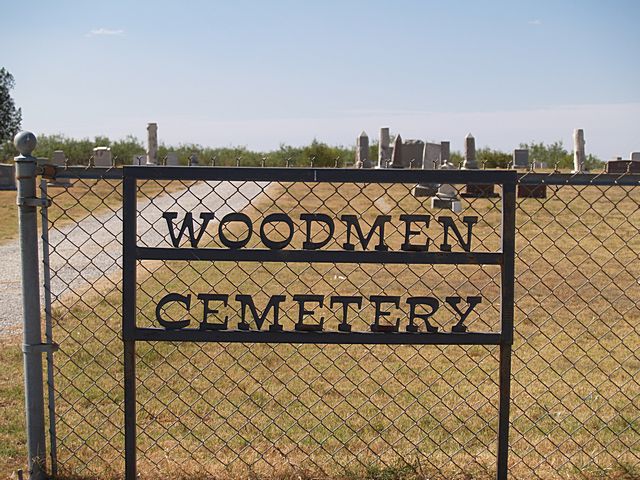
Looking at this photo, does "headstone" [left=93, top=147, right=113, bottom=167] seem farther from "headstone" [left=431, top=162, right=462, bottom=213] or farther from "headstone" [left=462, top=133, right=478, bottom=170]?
"headstone" [left=431, top=162, right=462, bottom=213]

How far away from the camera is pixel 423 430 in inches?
185

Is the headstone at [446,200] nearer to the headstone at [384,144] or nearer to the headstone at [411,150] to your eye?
the headstone at [411,150]

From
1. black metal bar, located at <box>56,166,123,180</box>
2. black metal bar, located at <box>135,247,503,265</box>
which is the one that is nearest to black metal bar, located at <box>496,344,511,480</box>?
black metal bar, located at <box>135,247,503,265</box>

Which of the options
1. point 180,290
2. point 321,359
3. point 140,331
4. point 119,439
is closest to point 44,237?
point 140,331

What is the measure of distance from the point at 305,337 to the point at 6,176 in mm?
24736

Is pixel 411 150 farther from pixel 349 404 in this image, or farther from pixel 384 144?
pixel 349 404

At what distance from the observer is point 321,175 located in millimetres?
3580

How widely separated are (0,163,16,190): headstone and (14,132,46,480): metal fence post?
78.0 ft

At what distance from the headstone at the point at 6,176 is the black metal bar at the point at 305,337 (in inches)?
949

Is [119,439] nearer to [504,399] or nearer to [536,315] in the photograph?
[504,399]

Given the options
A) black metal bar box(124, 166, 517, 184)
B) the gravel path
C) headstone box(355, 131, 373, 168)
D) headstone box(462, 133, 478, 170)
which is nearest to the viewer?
black metal bar box(124, 166, 517, 184)

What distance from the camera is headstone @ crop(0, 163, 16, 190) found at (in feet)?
84.3

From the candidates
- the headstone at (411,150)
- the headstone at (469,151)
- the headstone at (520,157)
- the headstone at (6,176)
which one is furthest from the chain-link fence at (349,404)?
the headstone at (520,157)

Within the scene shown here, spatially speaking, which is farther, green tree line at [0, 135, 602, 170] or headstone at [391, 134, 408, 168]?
green tree line at [0, 135, 602, 170]
